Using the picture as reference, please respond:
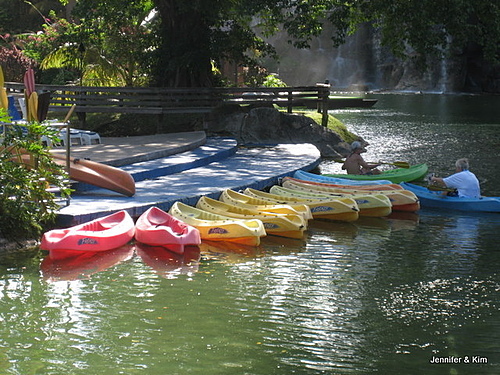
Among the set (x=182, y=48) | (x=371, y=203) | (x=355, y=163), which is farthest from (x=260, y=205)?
(x=182, y=48)

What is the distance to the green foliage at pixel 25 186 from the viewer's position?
9.95m

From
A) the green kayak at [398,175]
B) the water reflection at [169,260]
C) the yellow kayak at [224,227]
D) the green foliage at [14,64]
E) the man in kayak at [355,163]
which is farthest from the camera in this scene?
the green foliage at [14,64]

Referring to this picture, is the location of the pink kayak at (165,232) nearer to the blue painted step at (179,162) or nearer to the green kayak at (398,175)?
the blue painted step at (179,162)

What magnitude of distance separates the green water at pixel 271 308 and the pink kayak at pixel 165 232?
0.62ft

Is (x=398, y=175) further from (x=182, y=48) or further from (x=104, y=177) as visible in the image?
(x=182, y=48)

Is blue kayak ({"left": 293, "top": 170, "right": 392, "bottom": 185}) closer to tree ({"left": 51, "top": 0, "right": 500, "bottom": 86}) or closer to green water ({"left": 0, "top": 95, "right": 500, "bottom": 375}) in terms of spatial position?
green water ({"left": 0, "top": 95, "right": 500, "bottom": 375})

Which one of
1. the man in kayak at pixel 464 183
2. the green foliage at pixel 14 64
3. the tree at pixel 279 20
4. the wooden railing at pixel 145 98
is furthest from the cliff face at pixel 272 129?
the green foliage at pixel 14 64

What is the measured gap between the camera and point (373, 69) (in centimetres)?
6356

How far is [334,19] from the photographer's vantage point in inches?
869

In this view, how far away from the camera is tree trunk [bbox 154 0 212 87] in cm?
2206

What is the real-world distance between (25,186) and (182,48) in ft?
42.1

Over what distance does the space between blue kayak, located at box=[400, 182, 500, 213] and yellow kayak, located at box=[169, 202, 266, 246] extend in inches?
182

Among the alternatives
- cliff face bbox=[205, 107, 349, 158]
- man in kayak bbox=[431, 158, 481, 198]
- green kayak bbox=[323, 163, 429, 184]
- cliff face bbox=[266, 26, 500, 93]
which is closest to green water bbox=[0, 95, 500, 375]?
man in kayak bbox=[431, 158, 481, 198]

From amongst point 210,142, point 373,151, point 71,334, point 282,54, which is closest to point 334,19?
point 373,151
